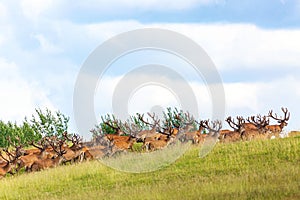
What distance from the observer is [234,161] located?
20.2 metres

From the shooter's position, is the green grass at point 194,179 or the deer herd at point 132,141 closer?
the green grass at point 194,179

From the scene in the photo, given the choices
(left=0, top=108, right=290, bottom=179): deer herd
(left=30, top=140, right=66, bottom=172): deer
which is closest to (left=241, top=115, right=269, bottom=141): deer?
(left=0, top=108, right=290, bottom=179): deer herd

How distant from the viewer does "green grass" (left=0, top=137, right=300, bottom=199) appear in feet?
49.1

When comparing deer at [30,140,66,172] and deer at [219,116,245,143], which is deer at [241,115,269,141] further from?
deer at [30,140,66,172]

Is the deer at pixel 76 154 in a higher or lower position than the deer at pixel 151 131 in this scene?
lower

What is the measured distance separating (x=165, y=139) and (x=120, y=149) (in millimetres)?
2316

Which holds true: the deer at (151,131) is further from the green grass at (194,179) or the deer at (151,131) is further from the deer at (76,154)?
the green grass at (194,179)

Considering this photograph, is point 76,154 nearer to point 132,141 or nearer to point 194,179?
point 132,141

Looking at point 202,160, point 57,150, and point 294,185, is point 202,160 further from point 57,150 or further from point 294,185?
point 57,150

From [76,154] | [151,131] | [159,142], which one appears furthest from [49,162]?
[151,131]

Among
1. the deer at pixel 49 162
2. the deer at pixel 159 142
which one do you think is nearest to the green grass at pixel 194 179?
the deer at pixel 49 162

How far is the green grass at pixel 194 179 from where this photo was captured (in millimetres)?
14961

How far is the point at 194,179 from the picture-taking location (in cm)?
1792

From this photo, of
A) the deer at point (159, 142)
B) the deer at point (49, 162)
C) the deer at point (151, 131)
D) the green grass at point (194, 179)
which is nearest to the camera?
the green grass at point (194, 179)
